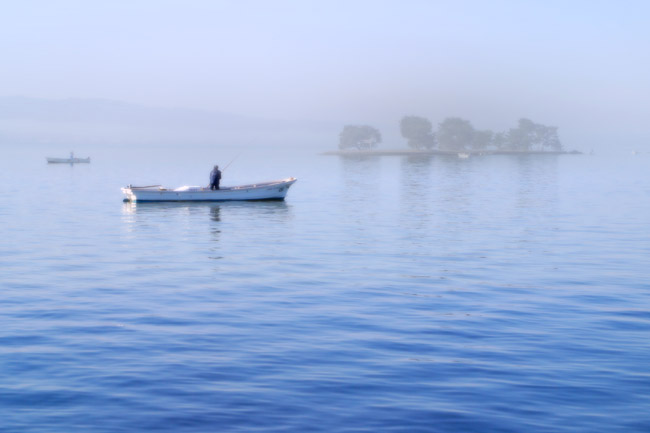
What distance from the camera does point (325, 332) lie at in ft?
53.3

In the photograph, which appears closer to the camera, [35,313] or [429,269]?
[35,313]

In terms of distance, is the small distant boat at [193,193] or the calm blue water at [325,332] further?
the small distant boat at [193,193]

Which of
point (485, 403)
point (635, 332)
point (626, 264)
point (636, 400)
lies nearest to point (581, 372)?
point (636, 400)

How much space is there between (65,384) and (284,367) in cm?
372

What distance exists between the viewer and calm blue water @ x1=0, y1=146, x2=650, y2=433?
11.3 m

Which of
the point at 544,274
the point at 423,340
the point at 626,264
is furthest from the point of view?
the point at 626,264

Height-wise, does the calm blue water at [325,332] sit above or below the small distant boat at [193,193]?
below

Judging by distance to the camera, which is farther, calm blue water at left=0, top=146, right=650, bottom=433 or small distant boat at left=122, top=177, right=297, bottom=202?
small distant boat at left=122, top=177, right=297, bottom=202

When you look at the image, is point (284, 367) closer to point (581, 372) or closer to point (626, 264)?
point (581, 372)

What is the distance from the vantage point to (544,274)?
2403 centimetres

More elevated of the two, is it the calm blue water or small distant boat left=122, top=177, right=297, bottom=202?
small distant boat left=122, top=177, right=297, bottom=202

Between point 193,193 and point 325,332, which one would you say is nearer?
point 325,332

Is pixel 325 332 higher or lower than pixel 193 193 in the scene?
lower

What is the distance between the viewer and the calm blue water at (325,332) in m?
→ 11.3
